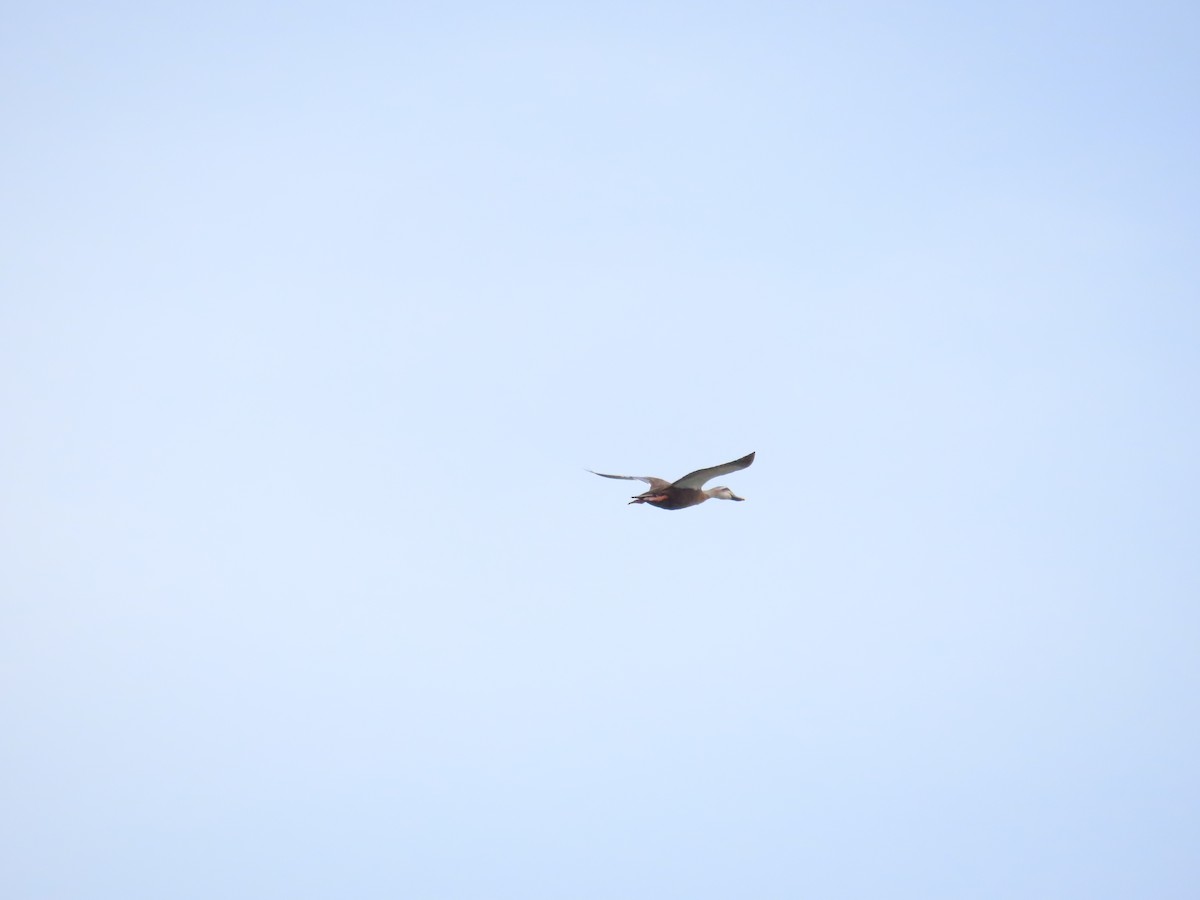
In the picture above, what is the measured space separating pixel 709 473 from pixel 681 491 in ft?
6.36

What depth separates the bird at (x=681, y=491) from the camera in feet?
104

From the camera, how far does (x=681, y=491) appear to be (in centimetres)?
3272

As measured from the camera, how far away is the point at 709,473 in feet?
101

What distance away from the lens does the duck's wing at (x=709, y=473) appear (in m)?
28.7

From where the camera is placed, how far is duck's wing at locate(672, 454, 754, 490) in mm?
28719

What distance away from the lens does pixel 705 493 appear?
110ft

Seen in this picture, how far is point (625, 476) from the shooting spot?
3422 centimetres

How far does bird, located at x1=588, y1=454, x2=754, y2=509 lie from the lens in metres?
31.7

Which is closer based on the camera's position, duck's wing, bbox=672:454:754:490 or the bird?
duck's wing, bbox=672:454:754:490

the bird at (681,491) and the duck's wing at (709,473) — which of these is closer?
the duck's wing at (709,473)

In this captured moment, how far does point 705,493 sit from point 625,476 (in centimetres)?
216
